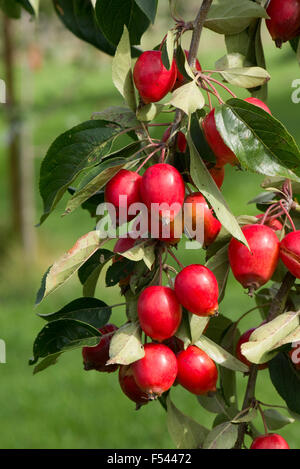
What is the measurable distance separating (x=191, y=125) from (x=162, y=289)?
0.18 m

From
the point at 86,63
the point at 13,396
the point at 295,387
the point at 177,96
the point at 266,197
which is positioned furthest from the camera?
the point at 86,63

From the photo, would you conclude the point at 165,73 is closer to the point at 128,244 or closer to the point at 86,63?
the point at 128,244

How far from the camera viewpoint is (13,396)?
9.72ft

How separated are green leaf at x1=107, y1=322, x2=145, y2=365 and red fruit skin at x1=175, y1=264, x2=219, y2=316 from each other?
0.06 metres

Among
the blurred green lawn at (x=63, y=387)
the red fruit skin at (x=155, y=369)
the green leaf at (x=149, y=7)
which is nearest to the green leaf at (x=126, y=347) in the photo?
the red fruit skin at (x=155, y=369)

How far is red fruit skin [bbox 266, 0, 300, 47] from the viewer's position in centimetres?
75

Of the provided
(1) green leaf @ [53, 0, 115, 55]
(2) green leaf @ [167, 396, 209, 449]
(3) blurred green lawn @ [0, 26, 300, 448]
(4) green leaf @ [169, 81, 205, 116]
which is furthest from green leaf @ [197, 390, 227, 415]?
(3) blurred green lawn @ [0, 26, 300, 448]

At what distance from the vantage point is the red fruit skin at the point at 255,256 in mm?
691

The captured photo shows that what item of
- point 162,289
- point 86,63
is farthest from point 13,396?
point 162,289

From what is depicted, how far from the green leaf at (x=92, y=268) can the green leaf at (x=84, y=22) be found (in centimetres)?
34

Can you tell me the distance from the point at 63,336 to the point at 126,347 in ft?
0.27

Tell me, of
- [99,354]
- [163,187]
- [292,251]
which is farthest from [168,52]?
[99,354]

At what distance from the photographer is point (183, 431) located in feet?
2.58

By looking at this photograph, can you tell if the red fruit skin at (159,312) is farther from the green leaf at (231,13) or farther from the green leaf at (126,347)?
the green leaf at (231,13)
